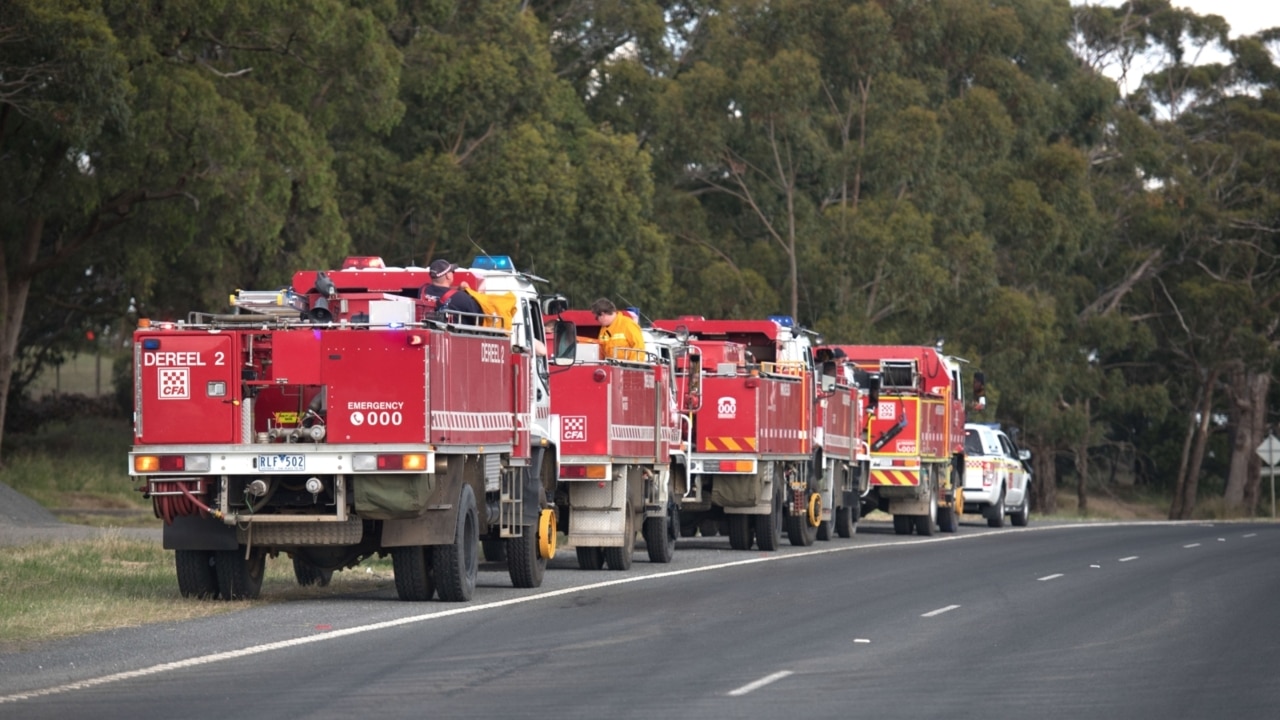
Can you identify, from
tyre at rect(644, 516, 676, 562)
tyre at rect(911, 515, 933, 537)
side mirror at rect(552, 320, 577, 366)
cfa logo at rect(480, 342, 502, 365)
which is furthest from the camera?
tyre at rect(911, 515, 933, 537)

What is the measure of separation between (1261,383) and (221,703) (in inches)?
2656

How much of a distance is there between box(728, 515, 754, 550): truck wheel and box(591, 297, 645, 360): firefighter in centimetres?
571

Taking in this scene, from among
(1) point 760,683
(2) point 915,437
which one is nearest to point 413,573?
(1) point 760,683

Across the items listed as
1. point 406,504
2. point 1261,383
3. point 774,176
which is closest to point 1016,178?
point 774,176

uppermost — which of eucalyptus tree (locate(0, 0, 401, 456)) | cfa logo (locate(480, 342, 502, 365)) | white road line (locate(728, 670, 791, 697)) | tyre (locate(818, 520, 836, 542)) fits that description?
eucalyptus tree (locate(0, 0, 401, 456))

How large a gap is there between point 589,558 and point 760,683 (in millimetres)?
10964

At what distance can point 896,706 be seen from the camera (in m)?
11.7

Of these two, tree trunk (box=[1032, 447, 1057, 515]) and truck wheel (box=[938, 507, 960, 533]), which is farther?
tree trunk (box=[1032, 447, 1057, 515])

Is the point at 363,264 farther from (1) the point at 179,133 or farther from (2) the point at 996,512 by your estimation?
(2) the point at 996,512

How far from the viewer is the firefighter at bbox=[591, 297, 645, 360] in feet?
77.0

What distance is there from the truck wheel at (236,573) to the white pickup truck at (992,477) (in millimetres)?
24419

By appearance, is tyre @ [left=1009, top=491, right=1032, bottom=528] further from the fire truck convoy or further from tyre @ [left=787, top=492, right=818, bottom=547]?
the fire truck convoy

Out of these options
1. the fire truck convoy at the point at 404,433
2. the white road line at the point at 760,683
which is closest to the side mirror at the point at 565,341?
the fire truck convoy at the point at 404,433

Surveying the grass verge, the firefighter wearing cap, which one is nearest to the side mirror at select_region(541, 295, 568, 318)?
the firefighter wearing cap
